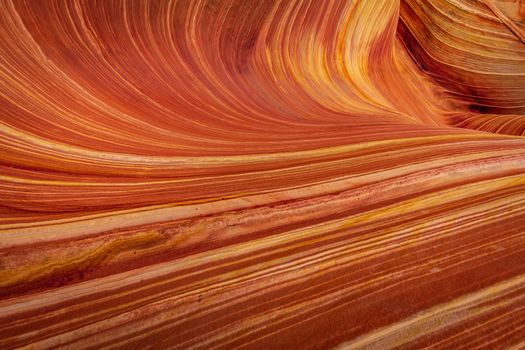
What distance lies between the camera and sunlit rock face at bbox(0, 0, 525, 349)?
1.95 ft

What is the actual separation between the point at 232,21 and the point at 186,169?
125 centimetres

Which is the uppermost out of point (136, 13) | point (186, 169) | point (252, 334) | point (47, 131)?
point (136, 13)

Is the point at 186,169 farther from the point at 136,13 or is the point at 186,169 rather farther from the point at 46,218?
the point at 136,13

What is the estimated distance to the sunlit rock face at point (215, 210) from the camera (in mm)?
593

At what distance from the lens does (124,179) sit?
0.90 meters

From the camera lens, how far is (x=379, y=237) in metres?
0.76

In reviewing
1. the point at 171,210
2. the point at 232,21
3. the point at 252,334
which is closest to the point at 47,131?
the point at 171,210

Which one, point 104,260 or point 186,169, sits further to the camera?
point 186,169

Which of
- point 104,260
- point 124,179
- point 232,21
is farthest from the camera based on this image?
point 232,21

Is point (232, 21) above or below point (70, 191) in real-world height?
above

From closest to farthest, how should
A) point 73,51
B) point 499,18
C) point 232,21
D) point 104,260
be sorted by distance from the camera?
point 104,260
point 73,51
point 232,21
point 499,18

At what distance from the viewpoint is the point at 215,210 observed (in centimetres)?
79

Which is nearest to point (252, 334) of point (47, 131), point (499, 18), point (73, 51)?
point (47, 131)

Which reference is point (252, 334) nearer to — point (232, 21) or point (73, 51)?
point (73, 51)
